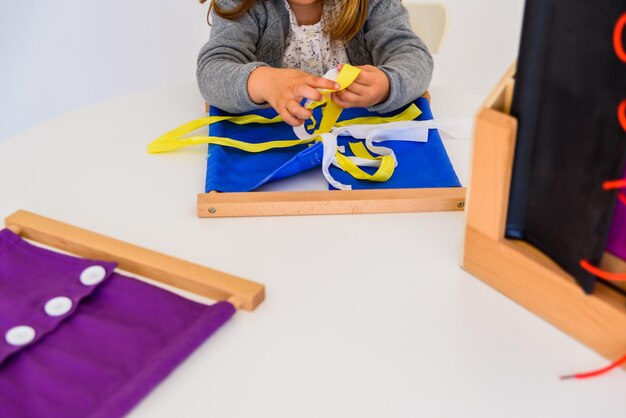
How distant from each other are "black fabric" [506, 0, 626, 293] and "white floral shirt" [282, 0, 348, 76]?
0.68 metres

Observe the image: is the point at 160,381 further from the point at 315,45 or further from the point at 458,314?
the point at 315,45

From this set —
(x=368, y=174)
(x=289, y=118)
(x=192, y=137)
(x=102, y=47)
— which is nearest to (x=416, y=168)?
(x=368, y=174)

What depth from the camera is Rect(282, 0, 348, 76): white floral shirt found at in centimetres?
124

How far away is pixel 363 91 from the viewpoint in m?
0.97

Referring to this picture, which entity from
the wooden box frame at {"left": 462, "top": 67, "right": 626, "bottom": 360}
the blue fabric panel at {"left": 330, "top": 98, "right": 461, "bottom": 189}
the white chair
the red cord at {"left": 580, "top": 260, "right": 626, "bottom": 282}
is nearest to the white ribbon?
the blue fabric panel at {"left": 330, "top": 98, "right": 461, "bottom": 189}

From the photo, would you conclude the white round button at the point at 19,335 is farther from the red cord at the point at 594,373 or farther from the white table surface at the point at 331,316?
the red cord at the point at 594,373

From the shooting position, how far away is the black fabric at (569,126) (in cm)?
53

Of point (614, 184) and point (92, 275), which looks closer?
point (614, 184)

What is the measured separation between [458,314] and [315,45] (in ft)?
2.31

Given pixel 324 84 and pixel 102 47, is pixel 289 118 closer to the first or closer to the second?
pixel 324 84

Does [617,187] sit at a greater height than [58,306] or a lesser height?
greater

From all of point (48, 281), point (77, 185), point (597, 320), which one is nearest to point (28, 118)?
point (77, 185)

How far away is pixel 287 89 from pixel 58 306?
1.33 ft

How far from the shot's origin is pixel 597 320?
60 cm
